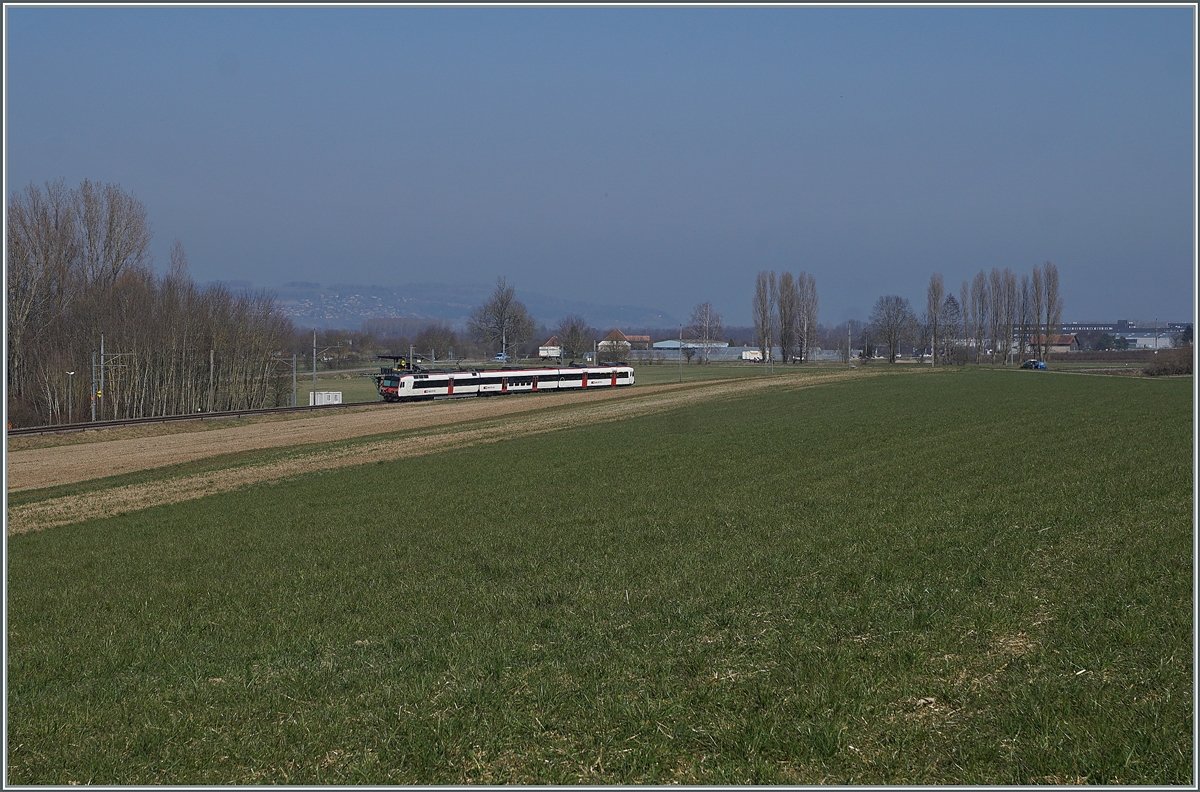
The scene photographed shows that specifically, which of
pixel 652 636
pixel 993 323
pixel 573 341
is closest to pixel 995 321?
pixel 993 323

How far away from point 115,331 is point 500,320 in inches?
2513

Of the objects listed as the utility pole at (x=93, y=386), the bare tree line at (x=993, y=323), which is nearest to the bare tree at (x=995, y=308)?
the bare tree line at (x=993, y=323)

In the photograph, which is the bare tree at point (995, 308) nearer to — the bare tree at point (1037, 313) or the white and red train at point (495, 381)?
the bare tree at point (1037, 313)

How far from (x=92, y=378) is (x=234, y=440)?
21633 millimetres

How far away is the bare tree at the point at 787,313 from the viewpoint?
408 ft

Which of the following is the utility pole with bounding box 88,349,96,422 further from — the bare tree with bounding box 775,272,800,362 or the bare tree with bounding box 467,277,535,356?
the bare tree with bounding box 775,272,800,362

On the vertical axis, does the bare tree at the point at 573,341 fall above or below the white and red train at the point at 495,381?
above

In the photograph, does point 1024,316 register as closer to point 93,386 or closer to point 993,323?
point 993,323

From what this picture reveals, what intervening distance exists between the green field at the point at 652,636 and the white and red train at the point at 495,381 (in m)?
51.5

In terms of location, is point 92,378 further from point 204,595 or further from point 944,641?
point 944,641

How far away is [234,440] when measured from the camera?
44.5 m

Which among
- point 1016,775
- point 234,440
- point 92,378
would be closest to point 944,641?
point 1016,775

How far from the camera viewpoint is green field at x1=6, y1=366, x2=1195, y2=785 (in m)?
6.30

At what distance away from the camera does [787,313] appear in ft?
410
